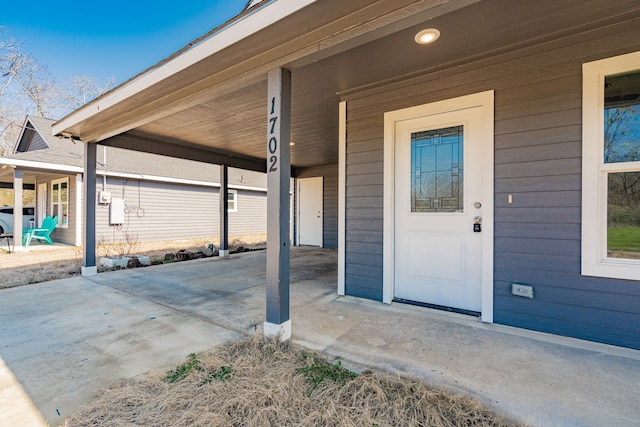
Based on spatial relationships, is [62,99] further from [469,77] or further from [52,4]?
[469,77]

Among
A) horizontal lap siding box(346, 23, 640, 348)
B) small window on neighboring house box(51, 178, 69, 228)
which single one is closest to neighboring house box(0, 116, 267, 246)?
small window on neighboring house box(51, 178, 69, 228)

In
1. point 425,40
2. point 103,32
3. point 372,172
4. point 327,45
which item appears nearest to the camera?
point 327,45

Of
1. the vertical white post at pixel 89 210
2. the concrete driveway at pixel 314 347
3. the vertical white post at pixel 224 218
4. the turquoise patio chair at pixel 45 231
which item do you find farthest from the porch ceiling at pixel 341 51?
the turquoise patio chair at pixel 45 231

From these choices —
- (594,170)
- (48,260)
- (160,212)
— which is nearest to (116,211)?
(160,212)

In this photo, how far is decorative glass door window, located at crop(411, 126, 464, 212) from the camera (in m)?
2.98

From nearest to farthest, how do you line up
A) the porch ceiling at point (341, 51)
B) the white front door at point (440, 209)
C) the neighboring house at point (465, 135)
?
the porch ceiling at point (341, 51), the neighboring house at point (465, 135), the white front door at point (440, 209)

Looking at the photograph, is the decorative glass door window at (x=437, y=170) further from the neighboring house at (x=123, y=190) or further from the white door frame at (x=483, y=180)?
the neighboring house at (x=123, y=190)

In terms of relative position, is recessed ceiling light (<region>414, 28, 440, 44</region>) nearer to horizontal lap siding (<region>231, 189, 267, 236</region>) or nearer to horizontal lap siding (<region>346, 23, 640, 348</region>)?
horizontal lap siding (<region>346, 23, 640, 348</region>)

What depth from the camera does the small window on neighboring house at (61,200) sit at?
922 cm

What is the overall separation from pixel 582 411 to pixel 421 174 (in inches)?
87.1

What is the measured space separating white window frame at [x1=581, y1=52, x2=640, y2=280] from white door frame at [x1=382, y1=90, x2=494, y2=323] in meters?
0.64

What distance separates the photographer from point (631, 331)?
220 centimetres

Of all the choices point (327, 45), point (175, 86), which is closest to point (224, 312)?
point (175, 86)

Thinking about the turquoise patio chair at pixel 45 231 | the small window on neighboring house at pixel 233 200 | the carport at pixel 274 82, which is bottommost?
the turquoise patio chair at pixel 45 231
